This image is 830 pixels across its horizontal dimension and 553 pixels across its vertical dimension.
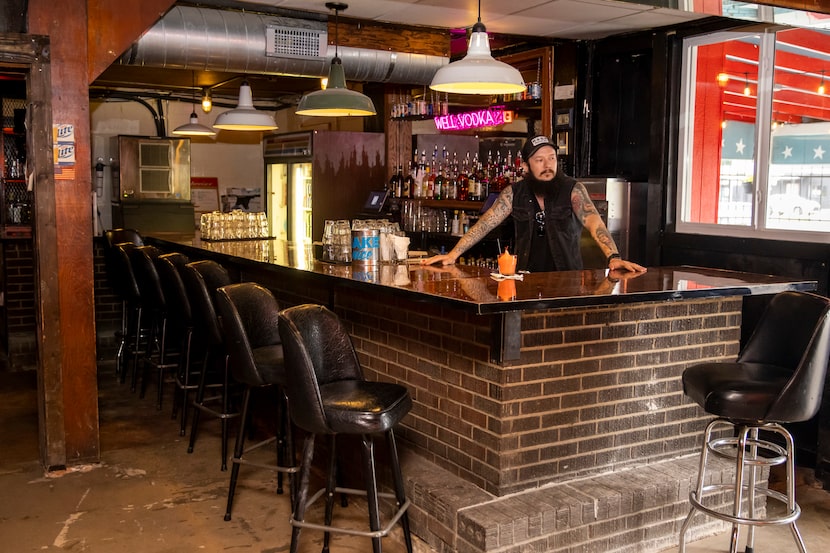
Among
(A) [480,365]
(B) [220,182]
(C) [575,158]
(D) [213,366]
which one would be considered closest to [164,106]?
(B) [220,182]

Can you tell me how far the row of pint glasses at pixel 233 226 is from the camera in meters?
6.68

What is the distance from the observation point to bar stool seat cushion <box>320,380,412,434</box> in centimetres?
285

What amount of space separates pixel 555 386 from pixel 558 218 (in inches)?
59.9

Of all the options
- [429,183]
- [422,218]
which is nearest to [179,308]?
[422,218]

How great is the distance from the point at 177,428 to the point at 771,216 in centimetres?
413

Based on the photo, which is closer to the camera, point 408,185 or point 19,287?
point 19,287

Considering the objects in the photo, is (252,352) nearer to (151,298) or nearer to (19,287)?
(151,298)

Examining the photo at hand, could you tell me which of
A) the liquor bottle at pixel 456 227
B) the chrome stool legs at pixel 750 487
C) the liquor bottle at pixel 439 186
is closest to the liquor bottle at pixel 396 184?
the liquor bottle at pixel 439 186

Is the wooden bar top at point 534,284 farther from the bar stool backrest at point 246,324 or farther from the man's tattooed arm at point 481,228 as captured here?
the bar stool backrest at point 246,324

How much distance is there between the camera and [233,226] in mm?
6758

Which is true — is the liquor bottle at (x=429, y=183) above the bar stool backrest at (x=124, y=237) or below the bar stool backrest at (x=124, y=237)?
above

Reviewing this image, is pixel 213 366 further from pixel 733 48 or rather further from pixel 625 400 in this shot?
pixel 733 48

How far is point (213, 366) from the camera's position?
666 centimetres

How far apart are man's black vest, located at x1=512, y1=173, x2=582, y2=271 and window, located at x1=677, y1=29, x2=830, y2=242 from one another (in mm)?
1396
